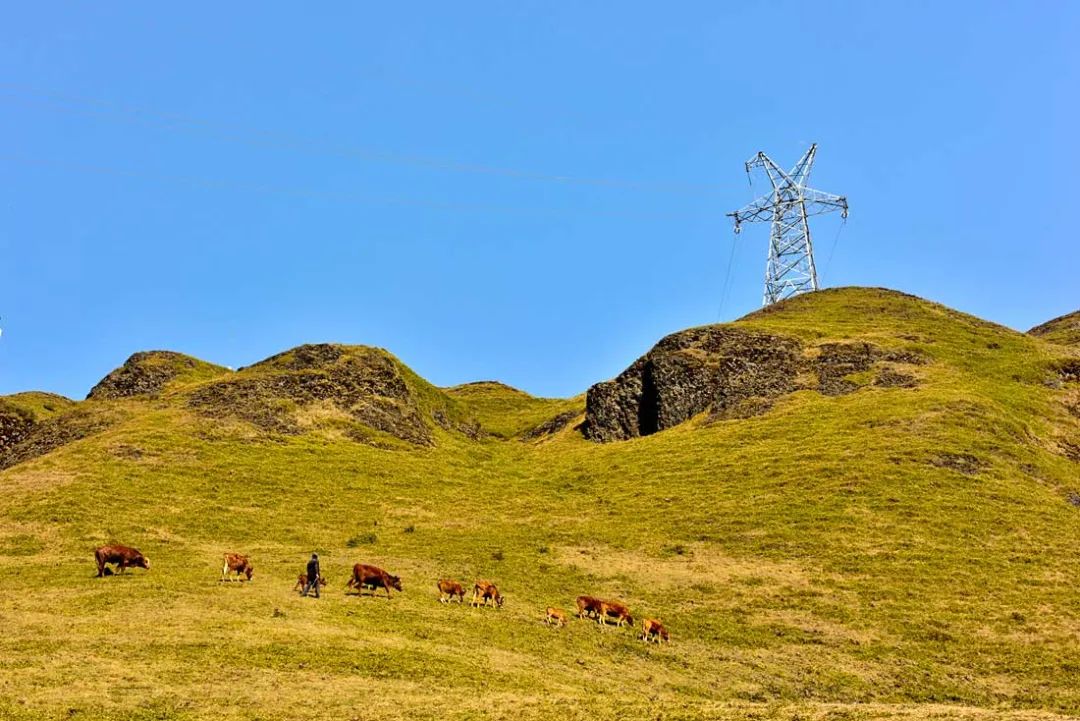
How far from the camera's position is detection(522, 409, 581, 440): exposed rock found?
112 metres

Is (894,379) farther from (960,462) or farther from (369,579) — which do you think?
(369,579)

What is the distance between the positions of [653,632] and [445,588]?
1053 cm

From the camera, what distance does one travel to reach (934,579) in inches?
1965

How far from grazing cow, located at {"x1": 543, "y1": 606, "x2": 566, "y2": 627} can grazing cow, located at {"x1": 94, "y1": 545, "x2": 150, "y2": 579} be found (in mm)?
21769

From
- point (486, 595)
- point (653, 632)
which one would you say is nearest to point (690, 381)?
point (486, 595)

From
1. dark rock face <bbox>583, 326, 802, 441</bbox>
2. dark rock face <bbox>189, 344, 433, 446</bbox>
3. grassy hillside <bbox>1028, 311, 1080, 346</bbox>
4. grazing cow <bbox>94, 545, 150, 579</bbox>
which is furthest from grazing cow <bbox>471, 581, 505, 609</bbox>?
grassy hillside <bbox>1028, 311, 1080, 346</bbox>

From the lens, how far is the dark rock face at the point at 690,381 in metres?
97.2

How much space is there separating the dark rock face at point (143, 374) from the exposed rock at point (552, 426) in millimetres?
47101

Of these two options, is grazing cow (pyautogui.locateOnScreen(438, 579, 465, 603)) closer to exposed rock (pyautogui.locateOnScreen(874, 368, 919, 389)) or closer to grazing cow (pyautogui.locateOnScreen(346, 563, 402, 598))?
grazing cow (pyautogui.locateOnScreen(346, 563, 402, 598))

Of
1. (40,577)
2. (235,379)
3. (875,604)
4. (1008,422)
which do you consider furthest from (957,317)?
(40,577)

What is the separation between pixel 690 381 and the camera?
100 m

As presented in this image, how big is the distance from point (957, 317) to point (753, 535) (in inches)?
3004

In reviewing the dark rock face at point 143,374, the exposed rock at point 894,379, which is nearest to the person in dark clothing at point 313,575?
the exposed rock at point 894,379

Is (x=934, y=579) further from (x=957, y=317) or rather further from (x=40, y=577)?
(x=957, y=317)
